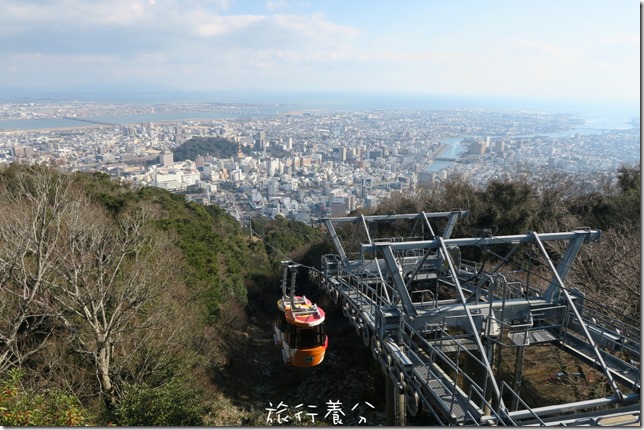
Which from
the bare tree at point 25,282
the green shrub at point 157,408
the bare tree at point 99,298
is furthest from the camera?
the bare tree at point 99,298

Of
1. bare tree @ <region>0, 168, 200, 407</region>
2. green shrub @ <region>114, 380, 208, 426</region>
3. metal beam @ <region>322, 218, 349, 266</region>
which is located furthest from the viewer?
metal beam @ <region>322, 218, 349, 266</region>

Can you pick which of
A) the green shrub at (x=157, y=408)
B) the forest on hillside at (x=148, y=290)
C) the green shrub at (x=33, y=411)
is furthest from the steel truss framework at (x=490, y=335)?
the green shrub at (x=33, y=411)

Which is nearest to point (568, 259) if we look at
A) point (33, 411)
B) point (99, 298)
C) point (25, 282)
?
point (33, 411)

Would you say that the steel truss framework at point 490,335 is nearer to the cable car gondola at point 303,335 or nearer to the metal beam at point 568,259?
the metal beam at point 568,259

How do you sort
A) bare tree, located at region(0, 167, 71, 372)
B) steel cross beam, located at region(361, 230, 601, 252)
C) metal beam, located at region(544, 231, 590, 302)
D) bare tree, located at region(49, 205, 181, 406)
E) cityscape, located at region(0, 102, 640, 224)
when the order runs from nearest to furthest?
steel cross beam, located at region(361, 230, 601, 252) → metal beam, located at region(544, 231, 590, 302) → bare tree, located at region(0, 167, 71, 372) → bare tree, located at region(49, 205, 181, 406) → cityscape, located at region(0, 102, 640, 224)

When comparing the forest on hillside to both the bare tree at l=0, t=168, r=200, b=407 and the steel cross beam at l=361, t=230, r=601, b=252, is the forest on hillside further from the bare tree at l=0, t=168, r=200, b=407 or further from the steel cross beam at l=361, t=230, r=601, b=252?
the steel cross beam at l=361, t=230, r=601, b=252

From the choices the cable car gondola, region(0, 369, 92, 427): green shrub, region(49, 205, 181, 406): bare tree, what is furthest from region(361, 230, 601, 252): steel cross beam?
region(49, 205, 181, 406): bare tree
